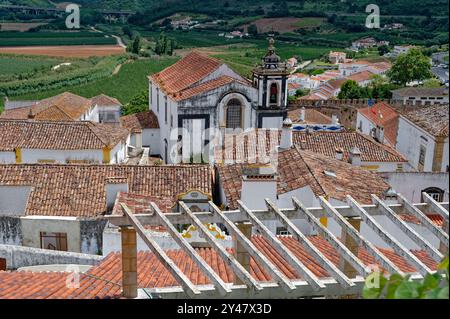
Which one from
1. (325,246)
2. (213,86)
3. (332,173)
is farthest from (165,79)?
(325,246)

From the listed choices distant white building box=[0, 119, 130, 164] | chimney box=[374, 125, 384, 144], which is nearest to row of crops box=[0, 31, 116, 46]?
chimney box=[374, 125, 384, 144]

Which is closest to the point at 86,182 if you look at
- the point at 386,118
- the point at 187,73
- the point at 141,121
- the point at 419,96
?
the point at 187,73

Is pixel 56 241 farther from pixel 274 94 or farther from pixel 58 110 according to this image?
pixel 58 110

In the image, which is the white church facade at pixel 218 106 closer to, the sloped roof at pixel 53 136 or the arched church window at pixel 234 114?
the arched church window at pixel 234 114

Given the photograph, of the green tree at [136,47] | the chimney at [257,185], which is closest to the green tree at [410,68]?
the green tree at [136,47]

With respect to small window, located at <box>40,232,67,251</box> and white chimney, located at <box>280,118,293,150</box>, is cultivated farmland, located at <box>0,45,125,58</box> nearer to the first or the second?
white chimney, located at <box>280,118,293,150</box>

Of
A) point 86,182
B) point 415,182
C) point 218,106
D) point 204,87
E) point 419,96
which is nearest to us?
point 86,182

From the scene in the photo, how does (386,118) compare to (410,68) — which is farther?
(410,68)
